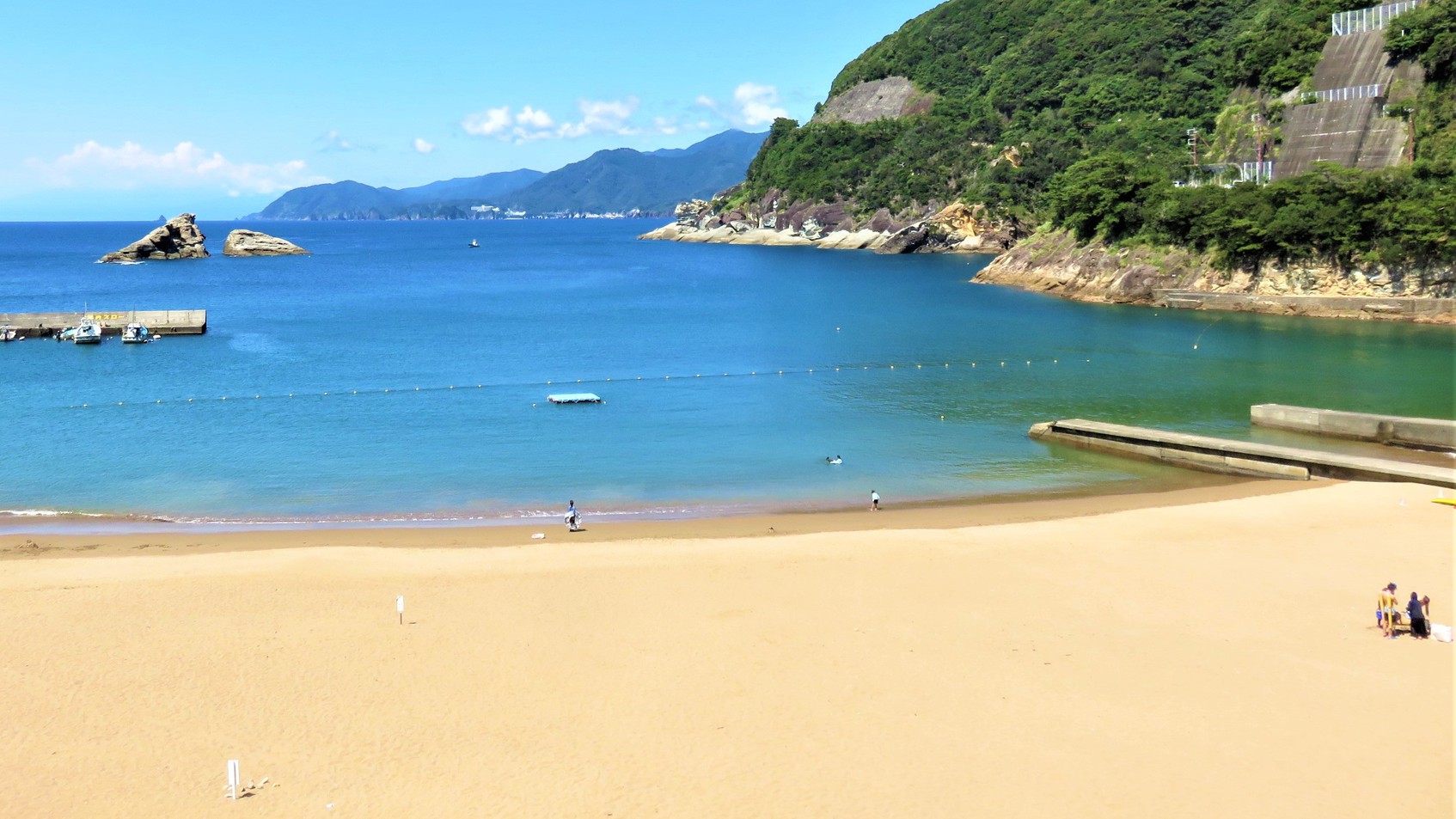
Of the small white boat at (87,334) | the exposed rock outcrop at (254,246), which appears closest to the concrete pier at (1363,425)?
the small white boat at (87,334)

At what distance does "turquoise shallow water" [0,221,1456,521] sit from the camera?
102 ft

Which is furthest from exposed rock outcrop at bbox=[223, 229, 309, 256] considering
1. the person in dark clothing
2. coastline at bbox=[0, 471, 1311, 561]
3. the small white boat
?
the person in dark clothing

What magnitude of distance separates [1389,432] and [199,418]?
42353 millimetres

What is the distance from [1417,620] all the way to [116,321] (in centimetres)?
7213

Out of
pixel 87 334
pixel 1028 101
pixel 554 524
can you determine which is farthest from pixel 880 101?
pixel 554 524

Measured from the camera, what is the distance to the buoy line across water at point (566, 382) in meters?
44.2

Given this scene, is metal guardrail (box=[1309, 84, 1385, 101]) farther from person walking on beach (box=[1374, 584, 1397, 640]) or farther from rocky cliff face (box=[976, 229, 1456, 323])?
person walking on beach (box=[1374, 584, 1397, 640])

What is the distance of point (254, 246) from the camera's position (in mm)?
156250

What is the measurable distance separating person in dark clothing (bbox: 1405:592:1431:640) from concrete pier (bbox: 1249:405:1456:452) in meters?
19.2

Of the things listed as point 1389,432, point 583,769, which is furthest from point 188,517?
point 1389,432

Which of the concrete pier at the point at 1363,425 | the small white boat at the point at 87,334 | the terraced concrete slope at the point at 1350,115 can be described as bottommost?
the concrete pier at the point at 1363,425

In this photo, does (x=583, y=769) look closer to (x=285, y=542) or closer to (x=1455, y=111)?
(x=285, y=542)

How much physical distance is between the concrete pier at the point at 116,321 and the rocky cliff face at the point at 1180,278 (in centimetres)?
6230

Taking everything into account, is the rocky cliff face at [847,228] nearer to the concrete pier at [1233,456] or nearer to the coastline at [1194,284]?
the coastline at [1194,284]
